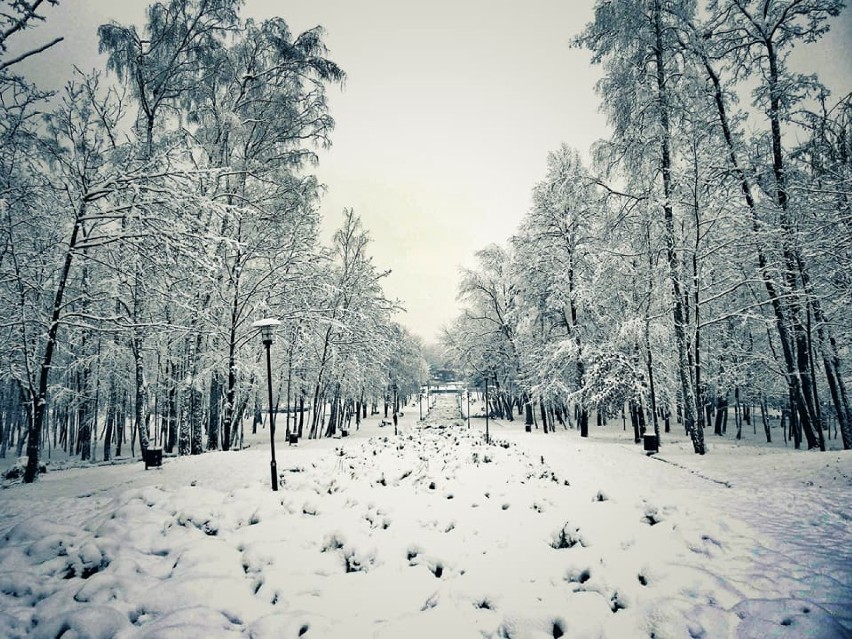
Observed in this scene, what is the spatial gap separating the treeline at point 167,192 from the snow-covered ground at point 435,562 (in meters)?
5.18

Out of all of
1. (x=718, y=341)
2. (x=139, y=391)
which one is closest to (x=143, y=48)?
(x=139, y=391)

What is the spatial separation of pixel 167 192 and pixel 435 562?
8437 millimetres

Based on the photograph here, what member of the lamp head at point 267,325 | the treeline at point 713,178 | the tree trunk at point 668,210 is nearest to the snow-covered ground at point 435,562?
the lamp head at point 267,325

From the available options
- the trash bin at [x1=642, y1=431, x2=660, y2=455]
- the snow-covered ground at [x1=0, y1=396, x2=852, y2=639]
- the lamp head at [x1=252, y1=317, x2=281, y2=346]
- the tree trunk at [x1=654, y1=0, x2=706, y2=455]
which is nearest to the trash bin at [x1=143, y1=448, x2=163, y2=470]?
the snow-covered ground at [x1=0, y1=396, x2=852, y2=639]

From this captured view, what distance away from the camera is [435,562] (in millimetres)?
4465

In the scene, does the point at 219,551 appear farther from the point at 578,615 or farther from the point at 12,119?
the point at 12,119

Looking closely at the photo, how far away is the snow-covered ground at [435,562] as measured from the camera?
325 centimetres

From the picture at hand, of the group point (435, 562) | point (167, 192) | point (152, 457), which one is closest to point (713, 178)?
point (435, 562)

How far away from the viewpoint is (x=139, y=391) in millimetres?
12016

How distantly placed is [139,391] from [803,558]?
614 inches

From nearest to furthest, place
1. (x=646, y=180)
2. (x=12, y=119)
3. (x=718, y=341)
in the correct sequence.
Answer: (x=12, y=119) < (x=646, y=180) < (x=718, y=341)

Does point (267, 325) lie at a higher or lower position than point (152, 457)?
higher

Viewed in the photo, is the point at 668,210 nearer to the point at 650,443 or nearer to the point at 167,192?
the point at 650,443

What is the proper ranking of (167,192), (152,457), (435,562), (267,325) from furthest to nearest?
(152,457)
(267,325)
(167,192)
(435,562)
